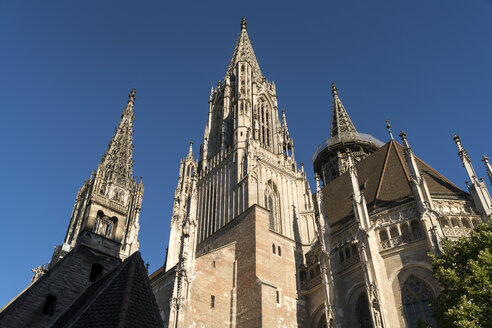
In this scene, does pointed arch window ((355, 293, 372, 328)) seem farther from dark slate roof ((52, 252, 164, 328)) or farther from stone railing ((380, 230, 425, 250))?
dark slate roof ((52, 252, 164, 328))

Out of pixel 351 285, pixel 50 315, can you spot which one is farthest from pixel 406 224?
pixel 50 315

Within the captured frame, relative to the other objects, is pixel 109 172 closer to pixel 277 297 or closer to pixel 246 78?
pixel 277 297

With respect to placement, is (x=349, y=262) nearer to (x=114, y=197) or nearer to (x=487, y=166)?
Result: (x=487, y=166)

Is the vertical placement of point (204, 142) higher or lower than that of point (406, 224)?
higher

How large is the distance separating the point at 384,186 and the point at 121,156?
51.0 ft

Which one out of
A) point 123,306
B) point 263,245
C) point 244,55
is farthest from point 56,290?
point 244,55

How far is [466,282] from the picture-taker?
35.9 ft

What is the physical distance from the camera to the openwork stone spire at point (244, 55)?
3532 cm

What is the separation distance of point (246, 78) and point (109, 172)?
14592 mm

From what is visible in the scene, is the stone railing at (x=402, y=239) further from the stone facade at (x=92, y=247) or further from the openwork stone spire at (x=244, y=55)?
the openwork stone spire at (x=244, y=55)

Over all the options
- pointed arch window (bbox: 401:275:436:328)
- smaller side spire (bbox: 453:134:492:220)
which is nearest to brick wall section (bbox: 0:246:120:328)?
pointed arch window (bbox: 401:275:436:328)

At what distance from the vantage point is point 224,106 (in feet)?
106

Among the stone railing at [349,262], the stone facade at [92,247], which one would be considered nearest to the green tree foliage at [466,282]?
the stone railing at [349,262]

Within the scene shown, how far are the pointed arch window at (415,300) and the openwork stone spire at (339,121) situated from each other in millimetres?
25396
